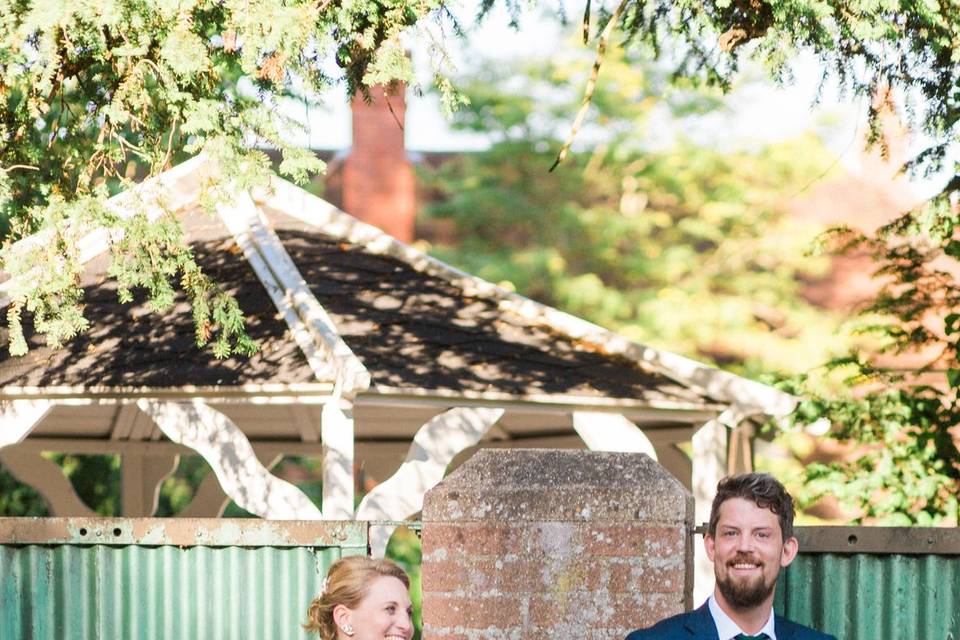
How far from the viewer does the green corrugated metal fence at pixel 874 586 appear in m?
5.69

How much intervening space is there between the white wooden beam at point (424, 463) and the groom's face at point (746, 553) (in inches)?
173

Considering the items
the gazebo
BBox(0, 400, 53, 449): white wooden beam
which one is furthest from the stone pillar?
BBox(0, 400, 53, 449): white wooden beam

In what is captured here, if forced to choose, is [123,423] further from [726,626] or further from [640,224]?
[640,224]

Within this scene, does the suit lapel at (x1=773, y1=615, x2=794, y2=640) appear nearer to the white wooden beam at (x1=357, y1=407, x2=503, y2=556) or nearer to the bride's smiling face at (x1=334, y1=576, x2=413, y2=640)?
the bride's smiling face at (x1=334, y1=576, x2=413, y2=640)

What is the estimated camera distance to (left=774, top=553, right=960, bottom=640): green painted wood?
225 inches

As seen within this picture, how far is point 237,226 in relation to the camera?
37.0ft

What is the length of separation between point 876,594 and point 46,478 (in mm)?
9372

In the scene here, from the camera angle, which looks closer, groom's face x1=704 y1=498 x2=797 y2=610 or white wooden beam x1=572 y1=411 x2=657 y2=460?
groom's face x1=704 y1=498 x2=797 y2=610

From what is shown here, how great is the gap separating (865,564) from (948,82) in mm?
3307

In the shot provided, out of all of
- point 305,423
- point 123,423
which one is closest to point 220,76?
point 305,423

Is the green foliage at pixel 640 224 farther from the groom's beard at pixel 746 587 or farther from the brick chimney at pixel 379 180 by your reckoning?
the groom's beard at pixel 746 587

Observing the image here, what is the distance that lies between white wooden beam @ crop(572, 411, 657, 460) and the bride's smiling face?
5.31 meters

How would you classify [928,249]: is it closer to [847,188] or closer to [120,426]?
[120,426]

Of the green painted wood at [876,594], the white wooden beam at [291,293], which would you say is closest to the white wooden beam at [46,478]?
the white wooden beam at [291,293]
